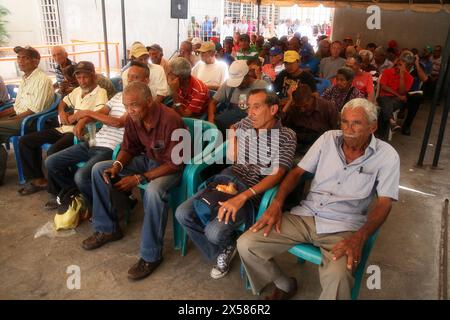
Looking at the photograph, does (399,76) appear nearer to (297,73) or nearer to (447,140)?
(447,140)

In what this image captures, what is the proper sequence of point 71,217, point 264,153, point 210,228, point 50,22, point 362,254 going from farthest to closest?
point 50,22
point 71,217
point 264,153
point 210,228
point 362,254

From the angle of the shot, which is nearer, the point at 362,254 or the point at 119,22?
the point at 362,254

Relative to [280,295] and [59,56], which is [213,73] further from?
[280,295]

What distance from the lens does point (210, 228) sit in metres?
2.37

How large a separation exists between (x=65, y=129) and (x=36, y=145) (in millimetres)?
313

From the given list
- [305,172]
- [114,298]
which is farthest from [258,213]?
[114,298]

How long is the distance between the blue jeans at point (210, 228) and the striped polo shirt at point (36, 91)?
2.40 meters

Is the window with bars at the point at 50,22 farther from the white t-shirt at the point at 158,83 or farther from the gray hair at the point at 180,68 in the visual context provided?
the gray hair at the point at 180,68

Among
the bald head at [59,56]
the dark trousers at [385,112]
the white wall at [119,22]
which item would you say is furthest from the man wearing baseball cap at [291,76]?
the white wall at [119,22]

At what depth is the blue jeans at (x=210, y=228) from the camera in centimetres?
235

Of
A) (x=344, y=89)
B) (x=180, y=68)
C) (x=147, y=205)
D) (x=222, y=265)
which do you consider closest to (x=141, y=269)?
(x=147, y=205)

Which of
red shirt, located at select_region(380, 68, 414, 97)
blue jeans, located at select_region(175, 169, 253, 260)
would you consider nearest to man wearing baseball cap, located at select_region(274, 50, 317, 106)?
red shirt, located at select_region(380, 68, 414, 97)

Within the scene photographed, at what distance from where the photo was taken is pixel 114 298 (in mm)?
2402

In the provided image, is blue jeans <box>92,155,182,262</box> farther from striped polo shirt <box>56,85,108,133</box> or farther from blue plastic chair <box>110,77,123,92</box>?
blue plastic chair <box>110,77,123,92</box>
